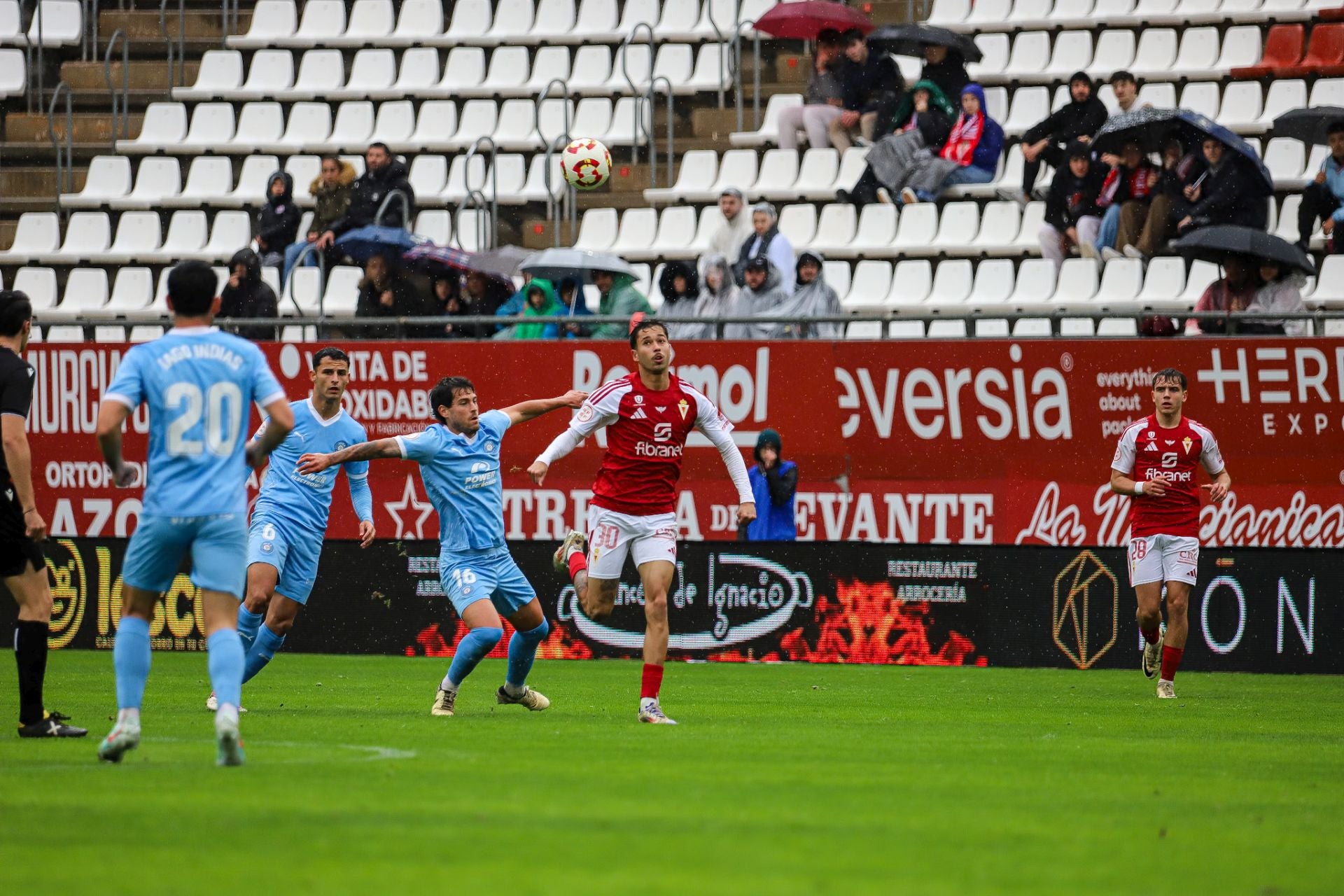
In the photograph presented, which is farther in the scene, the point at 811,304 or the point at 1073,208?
the point at 1073,208

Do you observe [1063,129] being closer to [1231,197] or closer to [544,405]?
[1231,197]

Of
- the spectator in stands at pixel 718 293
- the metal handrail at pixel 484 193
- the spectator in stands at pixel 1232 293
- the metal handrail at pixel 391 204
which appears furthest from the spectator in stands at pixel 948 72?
the metal handrail at pixel 391 204

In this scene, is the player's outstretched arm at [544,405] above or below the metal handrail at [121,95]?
below

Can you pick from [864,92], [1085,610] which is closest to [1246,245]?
[1085,610]

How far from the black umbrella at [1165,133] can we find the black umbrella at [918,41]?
247 cm

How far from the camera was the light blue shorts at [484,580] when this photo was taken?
1284 cm

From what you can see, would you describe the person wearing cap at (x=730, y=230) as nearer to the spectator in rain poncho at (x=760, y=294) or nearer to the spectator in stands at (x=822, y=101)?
the spectator in rain poncho at (x=760, y=294)

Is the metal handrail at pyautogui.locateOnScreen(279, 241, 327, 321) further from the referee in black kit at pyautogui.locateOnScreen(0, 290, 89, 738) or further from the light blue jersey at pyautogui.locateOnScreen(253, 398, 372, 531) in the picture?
→ the referee in black kit at pyautogui.locateOnScreen(0, 290, 89, 738)

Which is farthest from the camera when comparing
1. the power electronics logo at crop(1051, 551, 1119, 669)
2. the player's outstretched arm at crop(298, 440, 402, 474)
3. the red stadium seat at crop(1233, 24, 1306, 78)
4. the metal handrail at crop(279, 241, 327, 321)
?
the red stadium seat at crop(1233, 24, 1306, 78)

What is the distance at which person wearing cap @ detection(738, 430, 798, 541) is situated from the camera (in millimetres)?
20188

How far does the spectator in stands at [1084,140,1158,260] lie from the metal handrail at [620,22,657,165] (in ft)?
22.1

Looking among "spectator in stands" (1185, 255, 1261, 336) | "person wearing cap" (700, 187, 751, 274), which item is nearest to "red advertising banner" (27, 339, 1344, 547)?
"spectator in stands" (1185, 255, 1261, 336)

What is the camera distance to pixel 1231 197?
67.6ft

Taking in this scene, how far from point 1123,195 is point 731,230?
4387 mm
